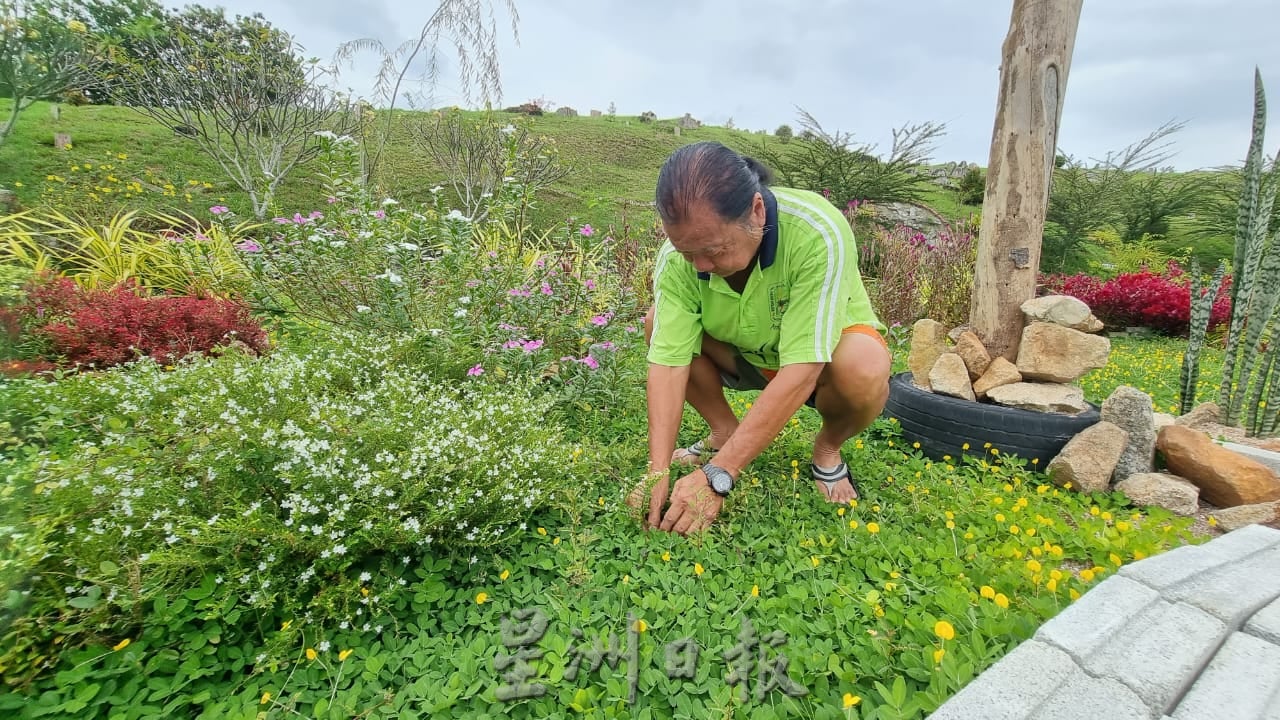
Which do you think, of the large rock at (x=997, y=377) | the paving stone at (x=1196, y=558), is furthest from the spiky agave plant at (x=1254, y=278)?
the paving stone at (x=1196, y=558)

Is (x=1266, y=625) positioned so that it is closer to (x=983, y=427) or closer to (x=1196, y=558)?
(x=1196, y=558)

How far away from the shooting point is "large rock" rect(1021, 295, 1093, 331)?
8.79 ft

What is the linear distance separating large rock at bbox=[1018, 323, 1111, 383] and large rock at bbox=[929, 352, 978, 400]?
0.94 ft

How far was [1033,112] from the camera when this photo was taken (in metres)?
2.72

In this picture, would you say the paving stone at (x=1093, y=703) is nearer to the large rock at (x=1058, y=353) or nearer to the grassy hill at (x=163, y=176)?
the large rock at (x=1058, y=353)

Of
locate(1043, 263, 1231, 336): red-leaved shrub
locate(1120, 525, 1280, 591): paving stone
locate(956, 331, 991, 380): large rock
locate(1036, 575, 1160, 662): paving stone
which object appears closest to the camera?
locate(1036, 575, 1160, 662): paving stone

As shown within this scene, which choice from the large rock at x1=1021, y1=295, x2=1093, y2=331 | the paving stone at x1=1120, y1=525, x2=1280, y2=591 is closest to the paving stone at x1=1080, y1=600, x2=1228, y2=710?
the paving stone at x1=1120, y1=525, x2=1280, y2=591

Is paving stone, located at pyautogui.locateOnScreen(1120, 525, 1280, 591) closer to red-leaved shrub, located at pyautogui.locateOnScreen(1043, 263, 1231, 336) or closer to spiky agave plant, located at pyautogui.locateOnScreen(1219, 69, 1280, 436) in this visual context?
spiky agave plant, located at pyautogui.locateOnScreen(1219, 69, 1280, 436)

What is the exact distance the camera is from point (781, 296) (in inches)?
77.4

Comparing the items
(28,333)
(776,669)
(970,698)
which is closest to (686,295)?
(776,669)

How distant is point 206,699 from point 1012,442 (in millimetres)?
2975

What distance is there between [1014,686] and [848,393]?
131 cm

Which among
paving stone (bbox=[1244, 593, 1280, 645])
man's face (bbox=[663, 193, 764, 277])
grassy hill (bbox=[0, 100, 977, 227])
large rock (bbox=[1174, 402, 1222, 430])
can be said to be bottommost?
large rock (bbox=[1174, 402, 1222, 430])

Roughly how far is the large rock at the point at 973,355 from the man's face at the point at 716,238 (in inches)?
70.4
